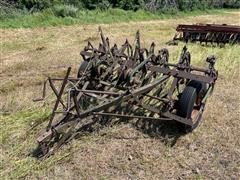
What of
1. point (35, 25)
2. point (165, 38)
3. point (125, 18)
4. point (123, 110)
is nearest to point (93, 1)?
point (125, 18)

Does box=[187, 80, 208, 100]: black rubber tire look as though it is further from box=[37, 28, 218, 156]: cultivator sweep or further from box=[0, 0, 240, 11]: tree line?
box=[0, 0, 240, 11]: tree line

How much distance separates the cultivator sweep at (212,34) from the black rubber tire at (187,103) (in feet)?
21.9

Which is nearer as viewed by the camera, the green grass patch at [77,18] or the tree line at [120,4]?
the green grass patch at [77,18]

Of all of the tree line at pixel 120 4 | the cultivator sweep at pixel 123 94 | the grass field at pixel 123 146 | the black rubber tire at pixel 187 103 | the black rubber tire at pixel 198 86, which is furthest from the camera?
the tree line at pixel 120 4

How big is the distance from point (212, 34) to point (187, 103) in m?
7.14

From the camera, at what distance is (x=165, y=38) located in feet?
42.3

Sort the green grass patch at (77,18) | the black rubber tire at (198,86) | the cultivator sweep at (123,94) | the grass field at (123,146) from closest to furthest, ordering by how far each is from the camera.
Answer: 1. the grass field at (123,146)
2. the cultivator sweep at (123,94)
3. the black rubber tire at (198,86)
4. the green grass patch at (77,18)

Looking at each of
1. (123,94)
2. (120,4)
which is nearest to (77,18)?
(120,4)

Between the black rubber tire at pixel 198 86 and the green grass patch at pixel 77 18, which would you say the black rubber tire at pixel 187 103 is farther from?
the green grass patch at pixel 77 18

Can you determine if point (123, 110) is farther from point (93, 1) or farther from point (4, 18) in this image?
point (93, 1)

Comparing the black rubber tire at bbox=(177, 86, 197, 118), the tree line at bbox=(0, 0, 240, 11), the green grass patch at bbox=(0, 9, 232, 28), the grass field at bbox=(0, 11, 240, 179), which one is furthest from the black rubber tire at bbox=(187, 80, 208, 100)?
the tree line at bbox=(0, 0, 240, 11)

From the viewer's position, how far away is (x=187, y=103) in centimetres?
515

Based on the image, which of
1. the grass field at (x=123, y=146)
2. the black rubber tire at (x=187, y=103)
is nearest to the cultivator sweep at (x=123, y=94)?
the black rubber tire at (x=187, y=103)

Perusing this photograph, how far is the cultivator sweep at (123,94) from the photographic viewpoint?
477cm
